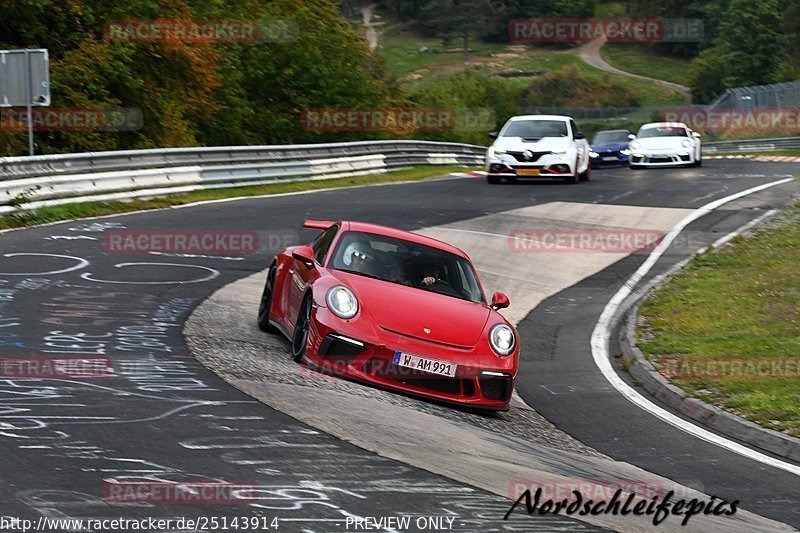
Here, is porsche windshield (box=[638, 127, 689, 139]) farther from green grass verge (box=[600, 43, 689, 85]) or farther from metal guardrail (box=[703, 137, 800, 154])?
green grass verge (box=[600, 43, 689, 85])

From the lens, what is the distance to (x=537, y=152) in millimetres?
28203

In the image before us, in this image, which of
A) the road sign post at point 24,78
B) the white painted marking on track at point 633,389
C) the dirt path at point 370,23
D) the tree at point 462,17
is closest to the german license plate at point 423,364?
the white painted marking on track at point 633,389

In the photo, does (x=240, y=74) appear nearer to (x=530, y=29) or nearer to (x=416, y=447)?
(x=416, y=447)

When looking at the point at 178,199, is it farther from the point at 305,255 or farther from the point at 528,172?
the point at 305,255

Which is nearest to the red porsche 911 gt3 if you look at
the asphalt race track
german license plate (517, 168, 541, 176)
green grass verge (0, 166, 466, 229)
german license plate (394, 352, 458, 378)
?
german license plate (394, 352, 458, 378)

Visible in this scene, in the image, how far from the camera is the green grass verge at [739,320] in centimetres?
1014

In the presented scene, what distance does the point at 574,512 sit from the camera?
601 centimetres

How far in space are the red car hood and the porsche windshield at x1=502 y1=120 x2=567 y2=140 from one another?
18829 mm

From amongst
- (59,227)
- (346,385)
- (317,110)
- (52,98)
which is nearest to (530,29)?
(317,110)

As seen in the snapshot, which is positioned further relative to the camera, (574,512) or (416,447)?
(416,447)

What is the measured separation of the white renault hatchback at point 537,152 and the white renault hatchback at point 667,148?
627 cm

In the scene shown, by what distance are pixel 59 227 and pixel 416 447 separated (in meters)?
12.2

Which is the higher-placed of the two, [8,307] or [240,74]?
[240,74]

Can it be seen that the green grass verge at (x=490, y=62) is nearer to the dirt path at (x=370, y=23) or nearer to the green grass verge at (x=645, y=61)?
the dirt path at (x=370, y=23)
